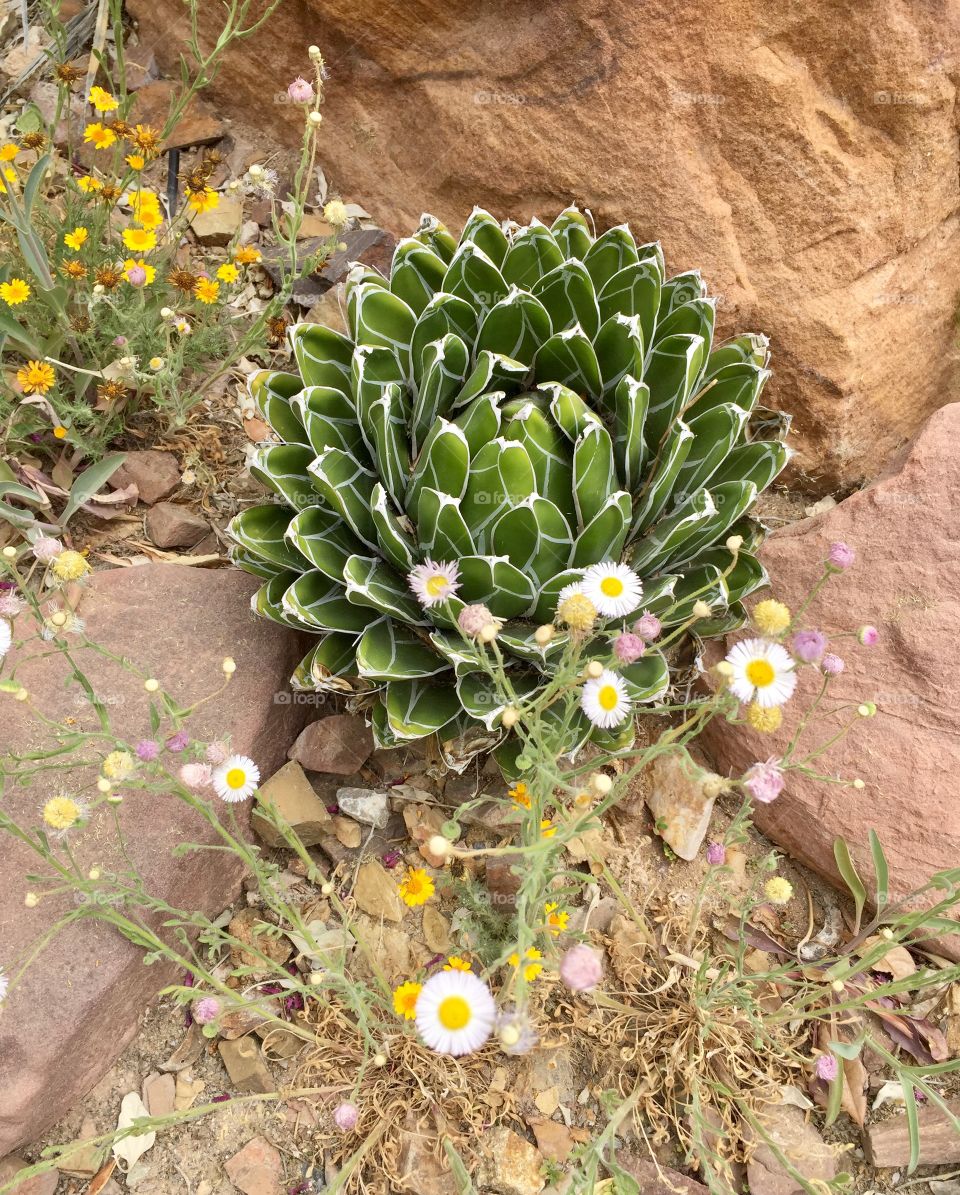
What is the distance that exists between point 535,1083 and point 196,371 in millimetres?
2277

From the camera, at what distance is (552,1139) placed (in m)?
2.05

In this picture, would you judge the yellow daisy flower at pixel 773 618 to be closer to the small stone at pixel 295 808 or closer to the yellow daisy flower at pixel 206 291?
the small stone at pixel 295 808

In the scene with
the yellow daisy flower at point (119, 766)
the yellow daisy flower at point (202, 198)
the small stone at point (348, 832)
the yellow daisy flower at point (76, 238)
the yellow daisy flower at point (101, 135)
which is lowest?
the small stone at point (348, 832)

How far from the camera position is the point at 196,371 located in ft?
9.58

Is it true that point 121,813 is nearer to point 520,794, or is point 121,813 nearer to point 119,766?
point 119,766

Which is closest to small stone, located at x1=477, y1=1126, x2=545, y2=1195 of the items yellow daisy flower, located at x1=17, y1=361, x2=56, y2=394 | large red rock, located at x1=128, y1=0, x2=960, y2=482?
large red rock, located at x1=128, y1=0, x2=960, y2=482

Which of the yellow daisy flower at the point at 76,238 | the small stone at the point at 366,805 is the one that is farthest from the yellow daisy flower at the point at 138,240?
the small stone at the point at 366,805

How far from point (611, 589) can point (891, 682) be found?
1.03 m

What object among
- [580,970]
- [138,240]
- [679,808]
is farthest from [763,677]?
[138,240]

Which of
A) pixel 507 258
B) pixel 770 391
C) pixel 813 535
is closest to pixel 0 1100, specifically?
pixel 507 258

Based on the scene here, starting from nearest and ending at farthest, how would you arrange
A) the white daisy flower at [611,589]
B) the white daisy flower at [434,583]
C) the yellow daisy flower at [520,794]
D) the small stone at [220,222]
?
the white daisy flower at [611,589] → the white daisy flower at [434,583] → the yellow daisy flower at [520,794] → the small stone at [220,222]

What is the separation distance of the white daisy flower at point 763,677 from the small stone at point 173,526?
1.77 m

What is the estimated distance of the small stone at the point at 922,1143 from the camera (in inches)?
82.4

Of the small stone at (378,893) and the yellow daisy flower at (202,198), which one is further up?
the yellow daisy flower at (202,198)
